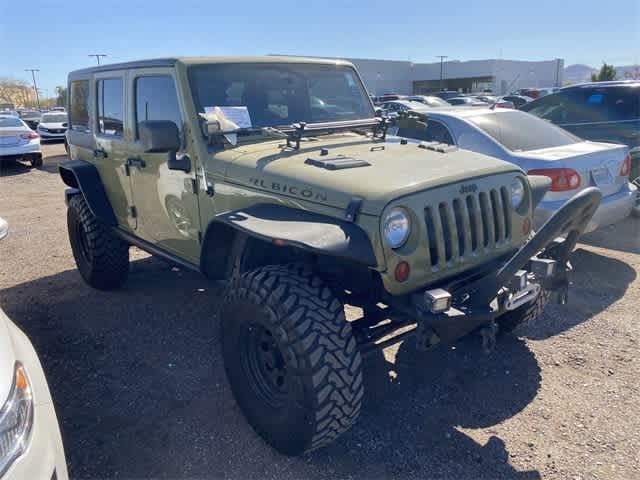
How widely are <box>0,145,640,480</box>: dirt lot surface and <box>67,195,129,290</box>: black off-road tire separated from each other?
6.9 inches

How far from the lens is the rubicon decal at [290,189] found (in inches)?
110

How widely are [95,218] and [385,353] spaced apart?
293 cm

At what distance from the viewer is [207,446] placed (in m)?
2.97

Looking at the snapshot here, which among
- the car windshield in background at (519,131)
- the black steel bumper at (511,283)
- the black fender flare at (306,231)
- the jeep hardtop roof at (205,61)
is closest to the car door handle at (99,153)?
the jeep hardtop roof at (205,61)

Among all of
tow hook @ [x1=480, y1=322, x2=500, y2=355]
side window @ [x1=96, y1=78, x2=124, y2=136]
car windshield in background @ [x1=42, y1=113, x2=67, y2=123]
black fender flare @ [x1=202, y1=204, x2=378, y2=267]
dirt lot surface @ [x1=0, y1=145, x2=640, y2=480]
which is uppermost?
side window @ [x1=96, y1=78, x2=124, y2=136]

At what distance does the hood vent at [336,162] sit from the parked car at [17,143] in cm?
1386

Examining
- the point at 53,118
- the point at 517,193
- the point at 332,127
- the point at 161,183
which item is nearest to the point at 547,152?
the point at 517,193

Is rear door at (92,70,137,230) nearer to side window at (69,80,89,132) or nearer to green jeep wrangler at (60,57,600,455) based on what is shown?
green jeep wrangler at (60,57,600,455)

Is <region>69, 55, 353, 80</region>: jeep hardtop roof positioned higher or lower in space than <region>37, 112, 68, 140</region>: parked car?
higher

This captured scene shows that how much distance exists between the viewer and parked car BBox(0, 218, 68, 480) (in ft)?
5.94

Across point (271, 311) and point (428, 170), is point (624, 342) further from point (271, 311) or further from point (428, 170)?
point (271, 311)

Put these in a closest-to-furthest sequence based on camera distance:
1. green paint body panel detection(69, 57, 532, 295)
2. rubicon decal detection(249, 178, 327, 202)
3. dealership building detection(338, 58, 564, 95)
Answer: green paint body panel detection(69, 57, 532, 295)
rubicon decal detection(249, 178, 327, 202)
dealership building detection(338, 58, 564, 95)

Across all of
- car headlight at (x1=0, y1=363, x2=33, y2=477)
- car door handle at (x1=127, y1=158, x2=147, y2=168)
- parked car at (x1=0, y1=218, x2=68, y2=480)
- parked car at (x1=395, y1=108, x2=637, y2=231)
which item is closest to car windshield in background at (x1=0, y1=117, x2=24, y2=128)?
car door handle at (x1=127, y1=158, x2=147, y2=168)

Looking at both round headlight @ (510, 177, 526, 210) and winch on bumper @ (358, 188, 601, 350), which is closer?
winch on bumper @ (358, 188, 601, 350)
